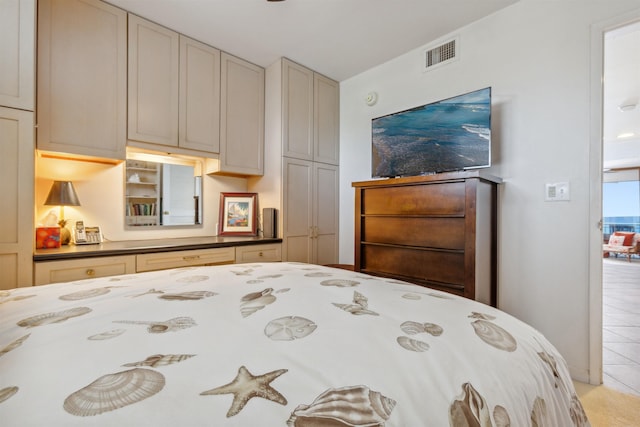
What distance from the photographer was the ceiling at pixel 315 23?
2260 mm

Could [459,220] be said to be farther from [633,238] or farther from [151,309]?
[633,238]

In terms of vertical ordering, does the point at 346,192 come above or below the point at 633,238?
above

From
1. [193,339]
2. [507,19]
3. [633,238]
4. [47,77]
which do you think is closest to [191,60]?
[47,77]

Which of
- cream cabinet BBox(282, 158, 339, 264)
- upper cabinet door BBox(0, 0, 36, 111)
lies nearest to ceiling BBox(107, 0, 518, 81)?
upper cabinet door BBox(0, 0, 36, 111)

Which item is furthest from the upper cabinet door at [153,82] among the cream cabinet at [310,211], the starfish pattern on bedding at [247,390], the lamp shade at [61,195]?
the starfish pattern on bedding at [247,390]

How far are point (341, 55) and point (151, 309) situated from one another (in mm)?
2981

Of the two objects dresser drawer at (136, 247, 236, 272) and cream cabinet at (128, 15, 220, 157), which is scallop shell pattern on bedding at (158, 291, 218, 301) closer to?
dresser drawer at (136, 247, 236, 272)

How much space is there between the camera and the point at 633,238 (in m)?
7.38

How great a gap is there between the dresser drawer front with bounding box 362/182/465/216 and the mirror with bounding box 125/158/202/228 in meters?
1.74

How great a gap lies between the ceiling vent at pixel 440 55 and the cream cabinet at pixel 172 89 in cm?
198

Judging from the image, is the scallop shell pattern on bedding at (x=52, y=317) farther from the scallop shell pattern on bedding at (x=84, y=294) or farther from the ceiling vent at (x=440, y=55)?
the ceiling vent at (x=440, y=55)

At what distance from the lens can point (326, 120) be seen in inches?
135

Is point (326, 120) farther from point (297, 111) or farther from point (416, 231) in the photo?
point (416, 231)

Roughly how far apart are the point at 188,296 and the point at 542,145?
2417mm
